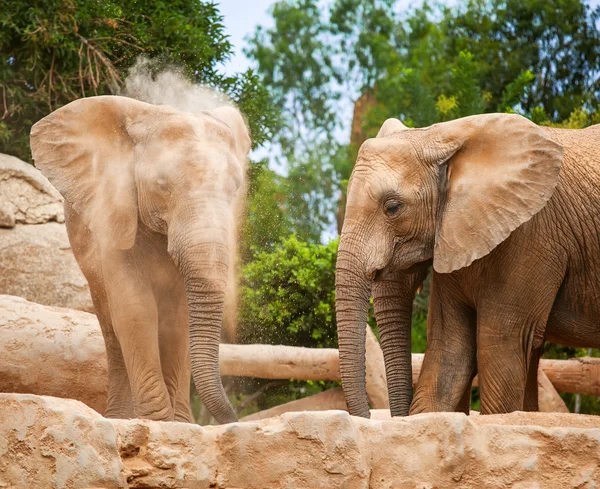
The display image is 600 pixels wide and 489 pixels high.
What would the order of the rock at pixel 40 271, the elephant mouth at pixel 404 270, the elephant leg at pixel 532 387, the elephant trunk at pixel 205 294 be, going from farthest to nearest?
1. the rock at pixel 40 271
2. the elephant leg at pixel 532 387
3. the elephant mouth at pixel 404 270
4. the elephant trunk at pixel 205 294

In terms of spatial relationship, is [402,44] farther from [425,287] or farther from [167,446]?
[167,446]

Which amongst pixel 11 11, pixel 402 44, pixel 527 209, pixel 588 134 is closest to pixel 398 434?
pixel 527 209

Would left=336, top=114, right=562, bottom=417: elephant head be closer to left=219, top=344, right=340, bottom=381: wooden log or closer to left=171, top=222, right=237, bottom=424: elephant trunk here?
left=171, top=222, right=237, bottom=424: elephant trunk

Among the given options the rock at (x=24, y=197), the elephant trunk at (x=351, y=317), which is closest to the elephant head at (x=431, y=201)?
the elephant trunk at (x=351, y=317)

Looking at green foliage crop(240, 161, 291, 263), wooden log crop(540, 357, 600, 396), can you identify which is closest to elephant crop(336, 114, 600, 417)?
wooden log crop(540, 357, 600, 396)

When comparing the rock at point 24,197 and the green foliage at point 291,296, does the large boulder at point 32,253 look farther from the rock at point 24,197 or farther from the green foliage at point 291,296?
the green foliage at point 291,296

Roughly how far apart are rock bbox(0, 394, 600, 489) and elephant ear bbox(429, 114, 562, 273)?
72.6 inches

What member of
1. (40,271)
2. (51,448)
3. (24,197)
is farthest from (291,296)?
(51,448)

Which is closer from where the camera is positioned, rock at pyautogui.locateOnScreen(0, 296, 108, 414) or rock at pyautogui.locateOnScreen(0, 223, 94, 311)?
rock at pyautogui.locateOnScreen(0, 296, 108, 414)

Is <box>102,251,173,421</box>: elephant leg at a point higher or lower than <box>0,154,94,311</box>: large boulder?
lower

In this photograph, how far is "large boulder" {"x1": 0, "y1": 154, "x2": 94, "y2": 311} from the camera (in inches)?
461

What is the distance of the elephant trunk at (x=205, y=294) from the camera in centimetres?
711

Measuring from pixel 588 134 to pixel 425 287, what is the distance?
22.9 ft

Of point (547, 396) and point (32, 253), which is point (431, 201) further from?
point (32, 253)
